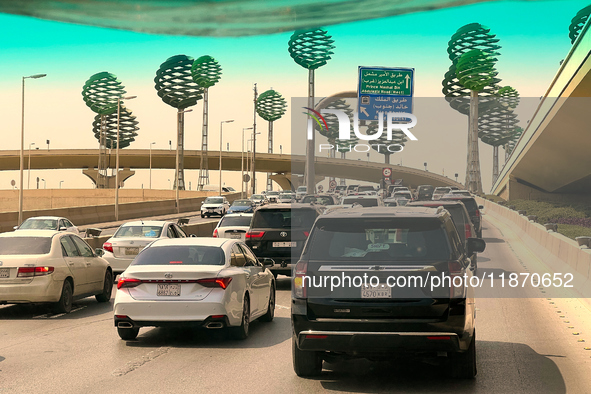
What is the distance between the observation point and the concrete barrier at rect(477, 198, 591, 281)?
16.5 m

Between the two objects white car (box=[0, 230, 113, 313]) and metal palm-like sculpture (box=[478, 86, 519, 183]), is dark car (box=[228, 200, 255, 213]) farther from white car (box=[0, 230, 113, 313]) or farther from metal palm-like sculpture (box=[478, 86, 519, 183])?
metal palm-like sculpture (box=[478, 86, 519, 183])

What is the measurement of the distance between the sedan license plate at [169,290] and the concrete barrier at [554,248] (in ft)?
28.2

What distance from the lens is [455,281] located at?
25.5 feet

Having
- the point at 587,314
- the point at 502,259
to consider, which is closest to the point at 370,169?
the point at 502,259

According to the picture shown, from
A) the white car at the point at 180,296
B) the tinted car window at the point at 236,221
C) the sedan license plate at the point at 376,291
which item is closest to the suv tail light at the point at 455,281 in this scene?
the sedan license plate at the point at 376,291

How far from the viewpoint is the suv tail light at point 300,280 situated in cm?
800

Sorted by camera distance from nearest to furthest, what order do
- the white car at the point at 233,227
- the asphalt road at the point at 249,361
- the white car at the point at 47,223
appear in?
1. the asphalt road at the point at 249,361
2. the white car at the point at 233,227
3. the white car at the point at 47,223

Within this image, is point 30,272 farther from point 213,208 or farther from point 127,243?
point 213,208

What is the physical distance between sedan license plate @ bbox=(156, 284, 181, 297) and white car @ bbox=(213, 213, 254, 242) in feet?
44.8

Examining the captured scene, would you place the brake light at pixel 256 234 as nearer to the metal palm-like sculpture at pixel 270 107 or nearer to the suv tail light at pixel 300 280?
the suv tail light at pixel 300 280

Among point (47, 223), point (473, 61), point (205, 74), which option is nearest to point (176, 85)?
point (205, 74)

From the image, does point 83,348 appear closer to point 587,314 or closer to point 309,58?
point 587,314

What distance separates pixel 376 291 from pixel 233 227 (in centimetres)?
1728

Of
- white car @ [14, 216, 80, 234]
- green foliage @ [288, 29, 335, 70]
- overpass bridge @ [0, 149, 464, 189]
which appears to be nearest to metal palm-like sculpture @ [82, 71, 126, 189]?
overpass bridge @ [0, 149, 464, 189]
